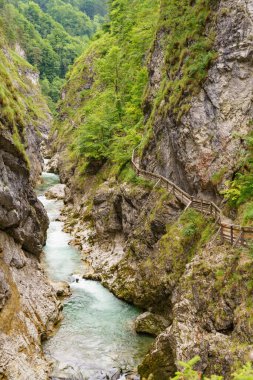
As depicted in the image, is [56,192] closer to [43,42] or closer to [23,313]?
[23,313]

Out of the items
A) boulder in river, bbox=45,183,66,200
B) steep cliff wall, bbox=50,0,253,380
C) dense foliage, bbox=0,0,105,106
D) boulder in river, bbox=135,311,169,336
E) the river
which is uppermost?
dense foliage, bbox=0,0,105,106

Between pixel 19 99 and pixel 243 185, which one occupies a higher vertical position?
pixel 243 185

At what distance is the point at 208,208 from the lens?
21.8 m

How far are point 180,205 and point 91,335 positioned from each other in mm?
9663

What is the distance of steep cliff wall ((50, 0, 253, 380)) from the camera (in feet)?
51.5

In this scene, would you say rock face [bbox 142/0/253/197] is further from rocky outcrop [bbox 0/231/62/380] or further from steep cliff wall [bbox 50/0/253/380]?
rocky outcrop [bbox 0/231/62/380]

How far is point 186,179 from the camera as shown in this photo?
82.1ft

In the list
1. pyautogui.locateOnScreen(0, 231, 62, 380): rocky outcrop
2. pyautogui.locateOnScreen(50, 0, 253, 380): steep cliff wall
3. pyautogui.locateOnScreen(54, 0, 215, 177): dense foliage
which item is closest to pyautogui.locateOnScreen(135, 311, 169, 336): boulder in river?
pyautogui.locateOnScreen(50, 0, 253, 380): steep cliff wall

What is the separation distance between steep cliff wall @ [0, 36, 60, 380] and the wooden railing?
9.27 metres

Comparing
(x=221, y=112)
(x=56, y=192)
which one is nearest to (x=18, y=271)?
(x=221, y=112)

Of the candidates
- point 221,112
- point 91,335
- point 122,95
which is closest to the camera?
A: point 91,335

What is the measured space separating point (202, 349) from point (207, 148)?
11.8 m

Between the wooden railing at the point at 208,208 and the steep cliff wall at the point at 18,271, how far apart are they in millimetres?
9273

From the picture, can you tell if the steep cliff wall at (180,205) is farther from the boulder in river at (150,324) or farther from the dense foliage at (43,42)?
the dense foliage at (43,42)
